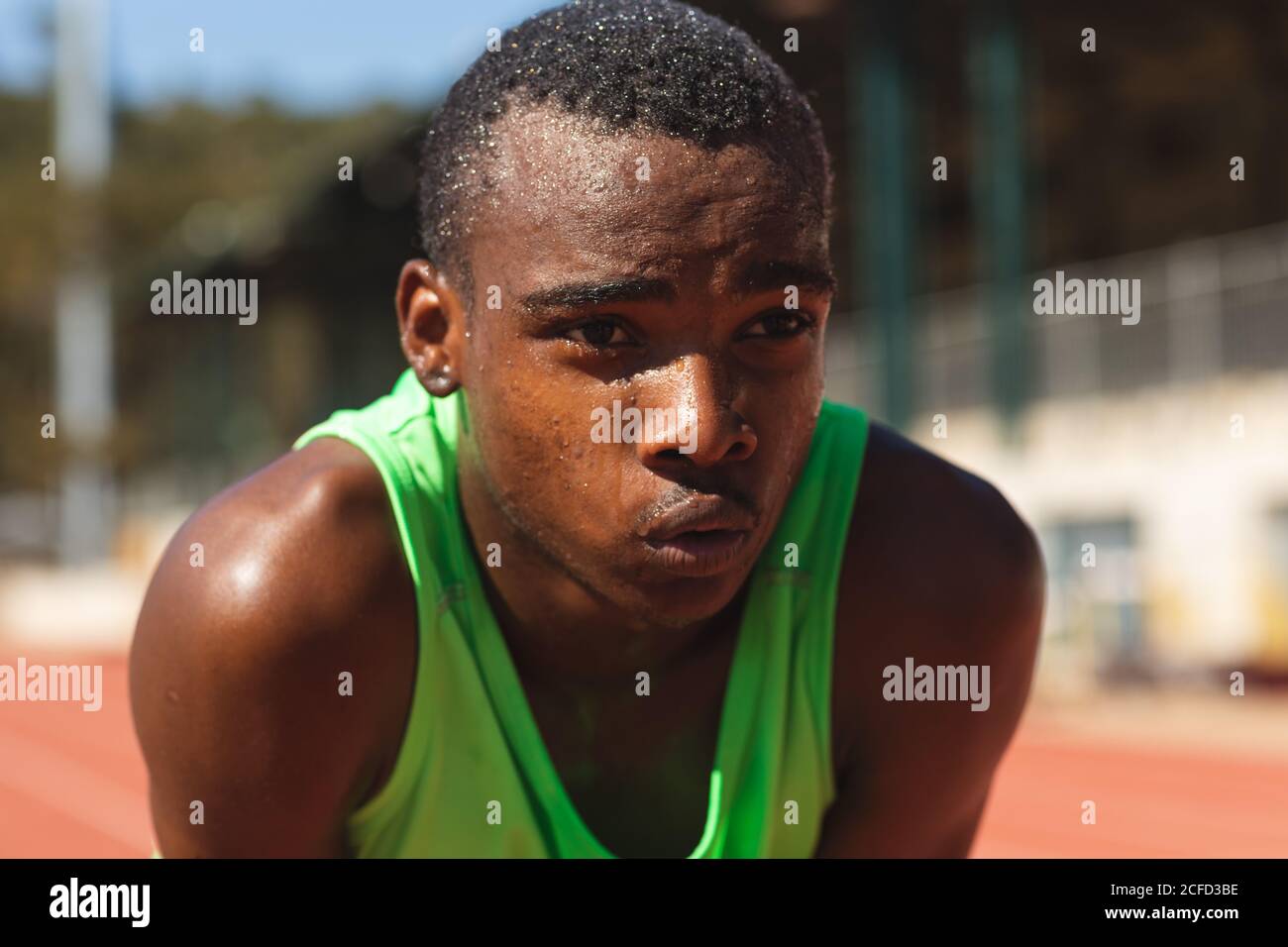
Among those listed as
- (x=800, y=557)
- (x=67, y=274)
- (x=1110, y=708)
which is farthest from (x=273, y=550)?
(x=67, y=274)

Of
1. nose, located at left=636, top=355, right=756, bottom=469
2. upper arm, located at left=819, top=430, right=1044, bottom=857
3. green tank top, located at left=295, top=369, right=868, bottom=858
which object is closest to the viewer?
nose, located at left=636, top=355, right=756, bottom=469

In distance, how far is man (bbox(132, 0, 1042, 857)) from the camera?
6.59 ft

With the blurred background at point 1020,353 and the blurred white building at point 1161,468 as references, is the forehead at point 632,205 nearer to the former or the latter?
the blurred background at point 1020,353

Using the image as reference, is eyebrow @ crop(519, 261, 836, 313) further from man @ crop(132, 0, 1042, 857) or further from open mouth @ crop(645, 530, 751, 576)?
open mouth @ crop(645, 530, 751, 576)

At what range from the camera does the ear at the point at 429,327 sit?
2.28 meters

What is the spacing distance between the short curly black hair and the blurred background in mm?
767

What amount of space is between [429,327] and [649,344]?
448 millimetres

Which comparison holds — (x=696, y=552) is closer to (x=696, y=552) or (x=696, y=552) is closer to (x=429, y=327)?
(x=696, y=552)

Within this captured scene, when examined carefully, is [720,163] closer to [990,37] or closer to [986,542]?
[986,542]

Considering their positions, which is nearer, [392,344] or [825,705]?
[825,705]

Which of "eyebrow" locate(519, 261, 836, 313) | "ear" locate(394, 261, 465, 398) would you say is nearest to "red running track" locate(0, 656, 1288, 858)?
"ear" locate(394, 261, 465, 398)

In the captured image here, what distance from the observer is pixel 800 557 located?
2.35 metres

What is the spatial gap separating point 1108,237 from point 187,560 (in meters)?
20.3

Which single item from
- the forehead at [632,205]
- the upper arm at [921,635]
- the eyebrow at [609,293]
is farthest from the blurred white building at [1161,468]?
the eyebrow at [609,293]
